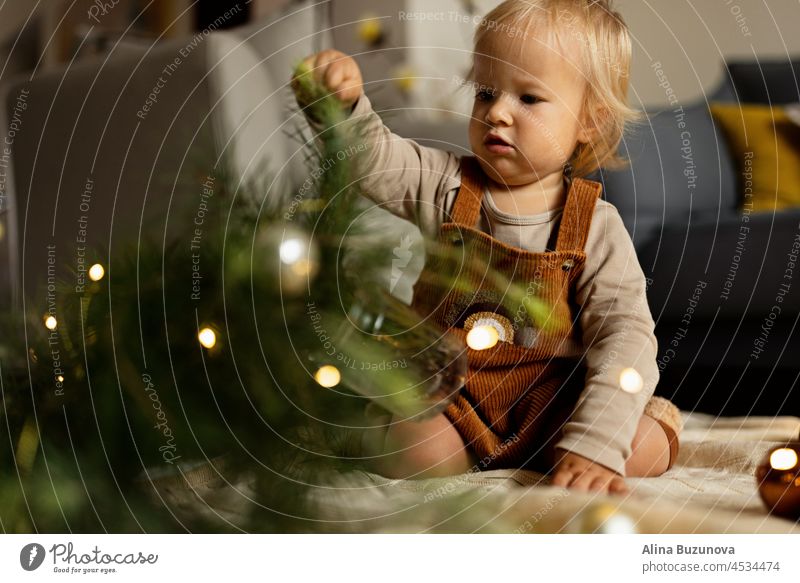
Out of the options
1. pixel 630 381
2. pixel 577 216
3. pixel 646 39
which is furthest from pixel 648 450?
pixel 646 39

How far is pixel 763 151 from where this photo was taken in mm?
527

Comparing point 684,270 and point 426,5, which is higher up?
point 426,5

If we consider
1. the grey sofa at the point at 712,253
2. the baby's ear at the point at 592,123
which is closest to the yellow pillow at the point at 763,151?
the grey sofa at the point at 712,253

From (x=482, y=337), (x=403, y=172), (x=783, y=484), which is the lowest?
(x=783, y=484)

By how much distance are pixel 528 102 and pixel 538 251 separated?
89 mm

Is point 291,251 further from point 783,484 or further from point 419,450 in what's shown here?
point 783,484

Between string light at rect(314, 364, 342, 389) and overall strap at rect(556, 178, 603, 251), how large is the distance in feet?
0.51

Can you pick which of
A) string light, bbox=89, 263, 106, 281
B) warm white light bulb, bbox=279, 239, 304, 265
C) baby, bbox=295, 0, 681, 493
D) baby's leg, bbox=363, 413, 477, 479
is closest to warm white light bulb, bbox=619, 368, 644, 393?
baby, bbox=295, 0, 681, 493

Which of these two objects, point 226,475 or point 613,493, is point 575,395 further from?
point 226,475

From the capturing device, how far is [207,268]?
0.42 m

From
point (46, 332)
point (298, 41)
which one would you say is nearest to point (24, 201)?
point (46, 332)

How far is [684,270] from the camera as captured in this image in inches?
19.6
